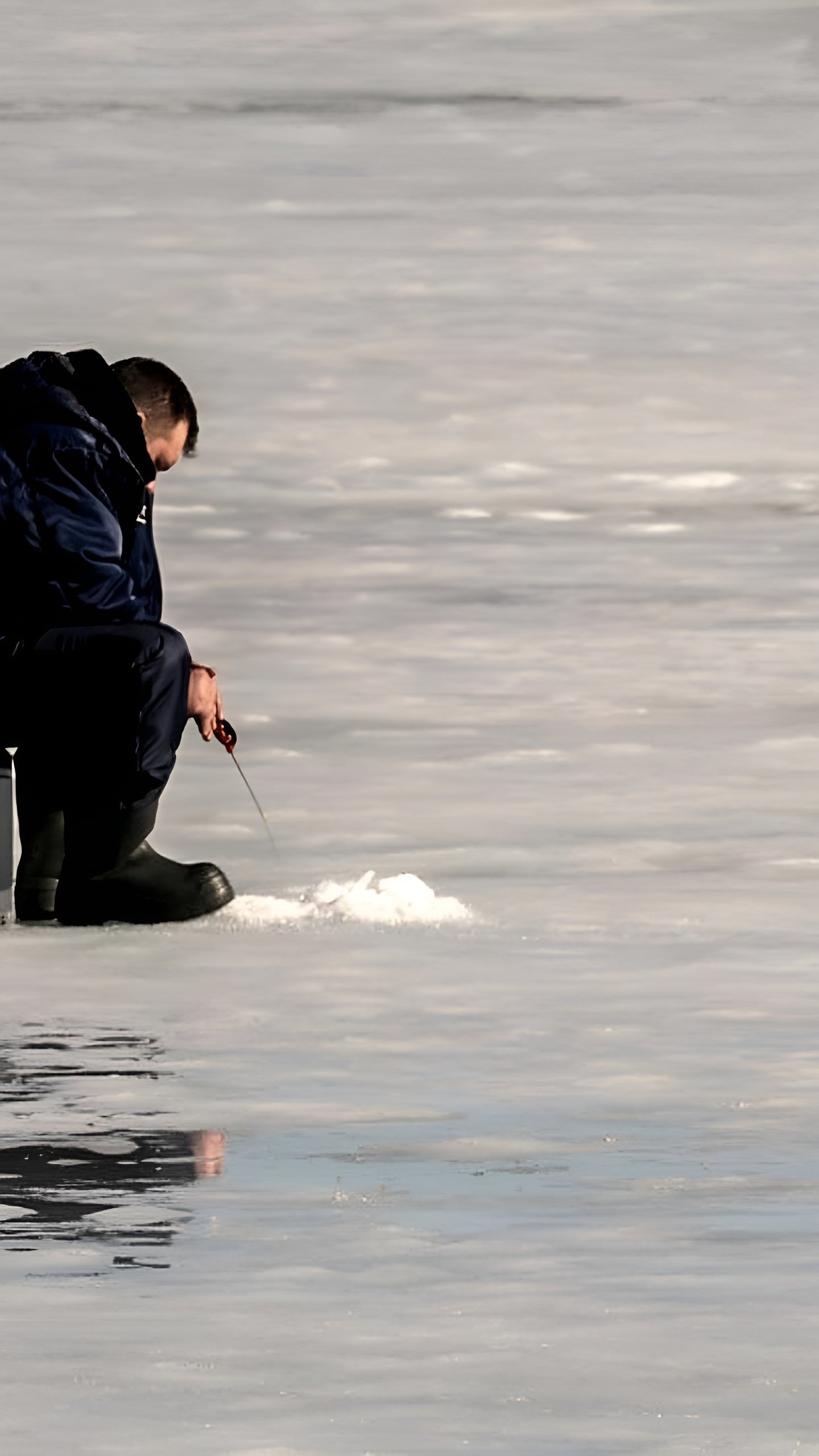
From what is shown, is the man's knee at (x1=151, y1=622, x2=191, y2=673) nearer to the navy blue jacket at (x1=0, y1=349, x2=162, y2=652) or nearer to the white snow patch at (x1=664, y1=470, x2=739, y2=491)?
the navy blue jacket at (x1=0, y1=349, x2=162, y2=652)

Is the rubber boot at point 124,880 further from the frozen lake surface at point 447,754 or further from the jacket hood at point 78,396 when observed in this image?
the jacket hood at point 78,396

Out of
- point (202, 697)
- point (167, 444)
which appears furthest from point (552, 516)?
point (202, 697)

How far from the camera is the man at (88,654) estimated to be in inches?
212

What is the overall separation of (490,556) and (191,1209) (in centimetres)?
590

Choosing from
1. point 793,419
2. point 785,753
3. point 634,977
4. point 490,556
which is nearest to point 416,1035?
point 634,977

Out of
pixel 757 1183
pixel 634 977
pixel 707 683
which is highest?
pixel 757 1183

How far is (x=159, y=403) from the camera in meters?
5.55

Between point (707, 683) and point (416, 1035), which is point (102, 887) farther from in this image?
point (707, 683)

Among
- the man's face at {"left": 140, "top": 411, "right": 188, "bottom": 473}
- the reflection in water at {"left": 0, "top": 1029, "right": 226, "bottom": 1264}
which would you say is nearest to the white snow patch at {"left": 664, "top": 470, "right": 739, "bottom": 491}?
the man's face at {"left": 140, "top": 411, "right": 188, "bottom": 473}

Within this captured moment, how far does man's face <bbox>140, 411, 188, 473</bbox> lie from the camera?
5.58 m

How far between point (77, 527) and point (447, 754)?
1969mm

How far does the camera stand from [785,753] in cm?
719

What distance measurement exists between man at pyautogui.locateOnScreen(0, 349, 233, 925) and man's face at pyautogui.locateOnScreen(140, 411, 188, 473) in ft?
0.19

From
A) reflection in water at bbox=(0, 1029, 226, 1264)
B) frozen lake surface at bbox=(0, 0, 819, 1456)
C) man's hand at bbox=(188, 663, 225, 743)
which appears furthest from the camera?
man's hand at bbox=(188, 663, 225, 743)
